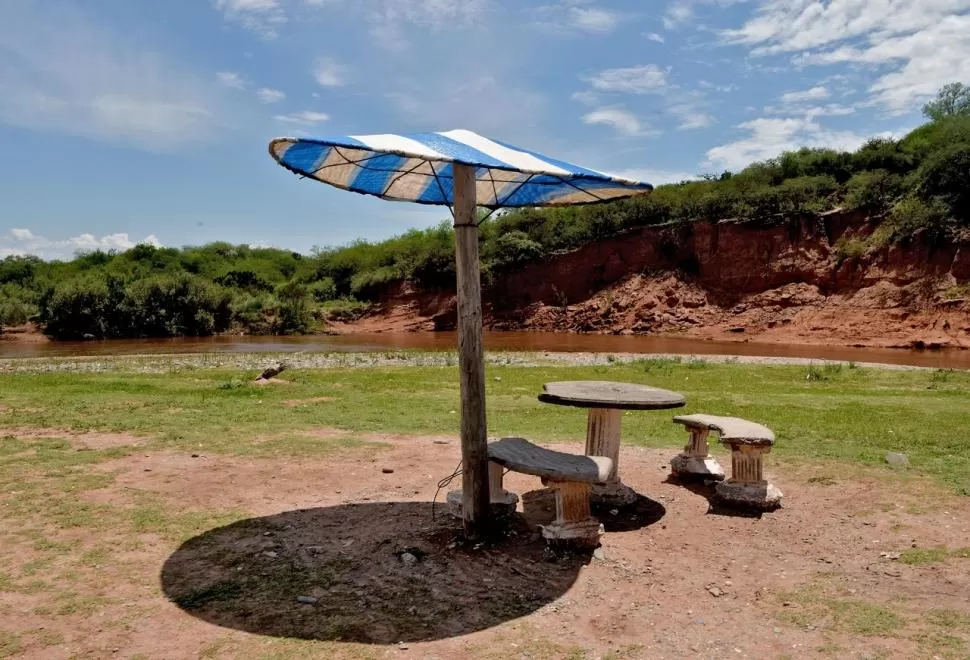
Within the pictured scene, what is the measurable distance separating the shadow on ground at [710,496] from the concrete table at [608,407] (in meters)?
0.76

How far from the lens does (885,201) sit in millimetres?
38844

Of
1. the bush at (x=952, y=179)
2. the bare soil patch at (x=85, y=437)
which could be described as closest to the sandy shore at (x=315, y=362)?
the bare soil patch at (x=85, y=437)

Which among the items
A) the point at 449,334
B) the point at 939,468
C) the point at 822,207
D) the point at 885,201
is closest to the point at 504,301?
the point at 449,334

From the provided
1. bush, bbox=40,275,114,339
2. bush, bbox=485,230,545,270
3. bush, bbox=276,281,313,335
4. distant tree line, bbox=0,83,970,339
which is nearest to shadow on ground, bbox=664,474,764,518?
distant tree line, bbox=0,83,970,339

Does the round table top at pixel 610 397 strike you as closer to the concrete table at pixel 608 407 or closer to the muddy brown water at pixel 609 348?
the concrete table at pixel 608 407

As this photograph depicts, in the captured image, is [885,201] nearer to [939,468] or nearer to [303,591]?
[939,468]

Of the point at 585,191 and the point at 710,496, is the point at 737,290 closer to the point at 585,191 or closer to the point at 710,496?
the point at 710,496

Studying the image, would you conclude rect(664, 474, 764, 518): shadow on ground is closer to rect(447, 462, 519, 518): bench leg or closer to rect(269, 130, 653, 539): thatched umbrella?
rect(447, 462, 519, 518): bench leg

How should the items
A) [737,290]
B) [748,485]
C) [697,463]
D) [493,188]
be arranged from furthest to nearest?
[737,290] → [697,463] → [493,188] → [748,485]

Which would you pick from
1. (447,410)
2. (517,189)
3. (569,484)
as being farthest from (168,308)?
(569,484)

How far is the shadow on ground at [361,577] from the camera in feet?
13.5

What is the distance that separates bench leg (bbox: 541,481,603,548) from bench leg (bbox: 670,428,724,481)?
8.21ft

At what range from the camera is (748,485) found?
6539 millimetres

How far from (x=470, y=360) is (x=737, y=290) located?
136ft
